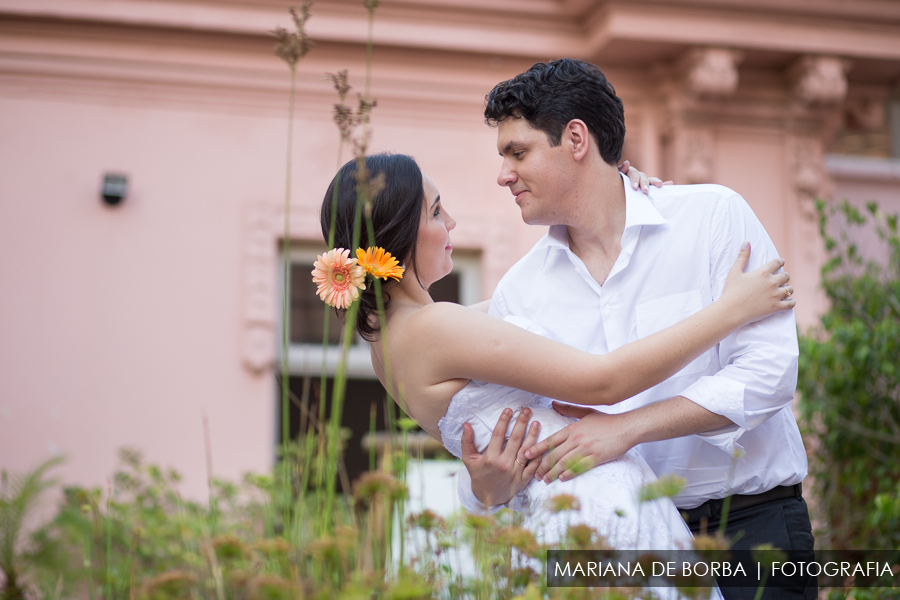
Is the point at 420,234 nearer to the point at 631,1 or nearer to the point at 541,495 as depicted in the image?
the point at 541,495

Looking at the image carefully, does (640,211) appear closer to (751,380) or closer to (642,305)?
(642,305)

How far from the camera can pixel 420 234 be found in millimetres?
1949

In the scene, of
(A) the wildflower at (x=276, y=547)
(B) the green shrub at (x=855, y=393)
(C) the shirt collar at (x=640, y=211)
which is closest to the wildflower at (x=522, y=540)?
(A) the wildflower at (x=276, y=547)

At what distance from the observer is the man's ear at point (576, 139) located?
213 cm

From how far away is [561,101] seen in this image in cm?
213

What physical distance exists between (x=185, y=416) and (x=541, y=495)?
12.0ft

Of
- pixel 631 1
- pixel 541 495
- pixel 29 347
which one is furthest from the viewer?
pixel 631 1

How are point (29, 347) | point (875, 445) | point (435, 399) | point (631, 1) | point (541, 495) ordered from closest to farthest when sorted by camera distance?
point (541, 495) → point (435, 399) → point (875, 445) → point (29, 347) → point (631, 1)

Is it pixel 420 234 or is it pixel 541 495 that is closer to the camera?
pixel 541 495

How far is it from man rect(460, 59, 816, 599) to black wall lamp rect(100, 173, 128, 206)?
3.40 meters

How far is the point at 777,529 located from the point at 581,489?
486 millimetres

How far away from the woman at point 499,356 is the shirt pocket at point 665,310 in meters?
0.16

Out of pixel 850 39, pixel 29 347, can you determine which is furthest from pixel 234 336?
pixel 850 39

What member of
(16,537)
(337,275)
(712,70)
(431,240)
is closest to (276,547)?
(16,537)
